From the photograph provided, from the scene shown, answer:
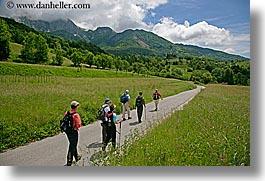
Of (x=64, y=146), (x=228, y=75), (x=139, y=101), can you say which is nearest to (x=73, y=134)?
(x=64, y=146)

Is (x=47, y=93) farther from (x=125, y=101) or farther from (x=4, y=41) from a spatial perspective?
(x=125, y=101)

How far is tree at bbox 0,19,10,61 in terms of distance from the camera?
23.9 ft

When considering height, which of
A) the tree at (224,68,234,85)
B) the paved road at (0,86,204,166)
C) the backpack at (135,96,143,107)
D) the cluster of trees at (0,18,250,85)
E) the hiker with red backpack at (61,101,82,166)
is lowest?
the paved road at (0,86,204,166)

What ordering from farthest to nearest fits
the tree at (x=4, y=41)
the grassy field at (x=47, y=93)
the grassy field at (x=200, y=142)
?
the tree at (x=4, y=41)
the grassy field at (x=47, y=93)
the grassy field at (x=200, y=142)

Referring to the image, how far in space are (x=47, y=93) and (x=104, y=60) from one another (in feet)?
4.30

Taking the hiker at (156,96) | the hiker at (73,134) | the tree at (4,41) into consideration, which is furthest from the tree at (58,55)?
the hiker at (156,96)

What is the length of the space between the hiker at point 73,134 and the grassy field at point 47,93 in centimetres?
98

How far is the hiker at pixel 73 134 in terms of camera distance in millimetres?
6070

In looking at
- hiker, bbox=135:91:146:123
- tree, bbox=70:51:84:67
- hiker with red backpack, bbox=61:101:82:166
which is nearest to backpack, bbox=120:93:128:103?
hiker, bbox=135:91:146:123

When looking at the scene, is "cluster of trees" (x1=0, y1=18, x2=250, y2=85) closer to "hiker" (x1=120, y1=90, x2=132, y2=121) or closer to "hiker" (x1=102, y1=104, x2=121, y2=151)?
"hiker" (x1=120, y1=90, x2=132, y2=121)

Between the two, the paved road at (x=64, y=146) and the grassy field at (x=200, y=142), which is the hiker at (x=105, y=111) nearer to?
the paved road at (x=64, y=146)

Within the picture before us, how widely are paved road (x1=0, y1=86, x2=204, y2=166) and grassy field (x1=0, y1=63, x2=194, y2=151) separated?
0.57ft

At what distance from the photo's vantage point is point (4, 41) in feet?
24.1

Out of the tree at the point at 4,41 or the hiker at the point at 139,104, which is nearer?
the tree at the point at 4,41
